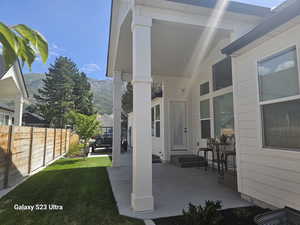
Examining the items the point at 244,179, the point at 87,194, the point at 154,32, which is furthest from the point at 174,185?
the point at 154,32

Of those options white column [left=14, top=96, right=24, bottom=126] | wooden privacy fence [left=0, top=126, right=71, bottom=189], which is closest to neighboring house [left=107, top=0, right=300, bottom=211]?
wooden privacy fence [left=0, top=126, right=71, bottom=189]

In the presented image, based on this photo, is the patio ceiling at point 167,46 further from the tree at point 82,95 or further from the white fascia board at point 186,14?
the tree at point 82,95

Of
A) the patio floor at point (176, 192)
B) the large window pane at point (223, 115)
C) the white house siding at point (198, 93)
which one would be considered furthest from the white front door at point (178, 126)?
the patio floor at point (176, 192)

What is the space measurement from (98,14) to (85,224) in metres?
6.83

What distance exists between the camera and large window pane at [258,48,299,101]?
2674mm

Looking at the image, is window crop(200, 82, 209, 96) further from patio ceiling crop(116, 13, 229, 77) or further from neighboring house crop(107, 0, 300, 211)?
neighboring house crop(107, 0, 300, 211)

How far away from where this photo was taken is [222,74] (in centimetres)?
614

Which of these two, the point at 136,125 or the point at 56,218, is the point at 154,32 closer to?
the point at 136,125

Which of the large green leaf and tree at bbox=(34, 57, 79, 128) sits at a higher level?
tree at bbox=(34, 57, 79, 128)

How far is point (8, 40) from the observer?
0.73m

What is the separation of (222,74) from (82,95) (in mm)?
30501

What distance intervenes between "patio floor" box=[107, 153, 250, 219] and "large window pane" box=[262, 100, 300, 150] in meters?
1.35

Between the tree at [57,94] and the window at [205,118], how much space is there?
25788mm

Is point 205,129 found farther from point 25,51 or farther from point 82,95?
point 82,95
